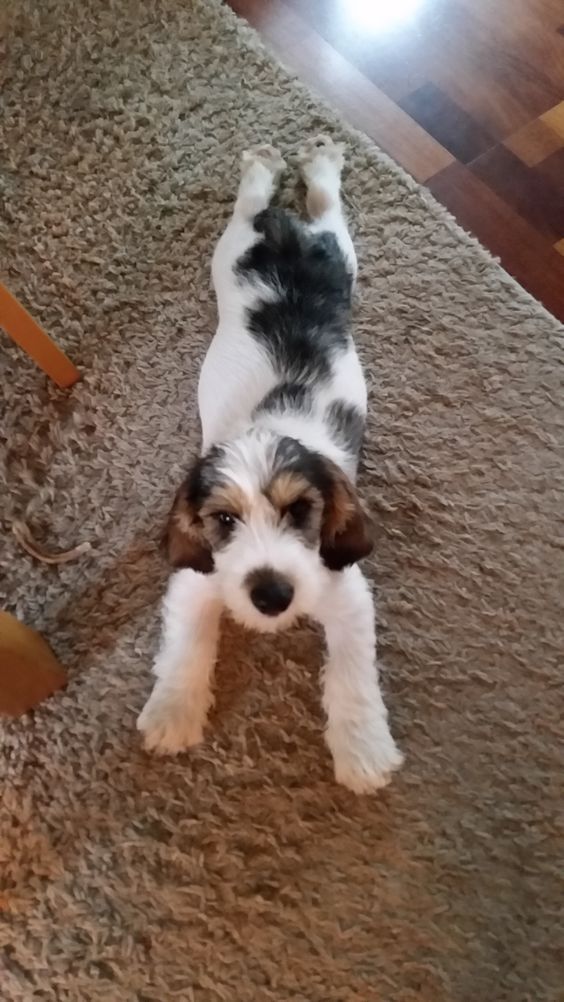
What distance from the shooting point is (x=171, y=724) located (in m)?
1.85

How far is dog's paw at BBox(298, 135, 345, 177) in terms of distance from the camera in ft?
7.63

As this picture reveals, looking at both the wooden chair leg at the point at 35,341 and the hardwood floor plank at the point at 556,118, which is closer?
the wooden chair leg at the point at 35,341

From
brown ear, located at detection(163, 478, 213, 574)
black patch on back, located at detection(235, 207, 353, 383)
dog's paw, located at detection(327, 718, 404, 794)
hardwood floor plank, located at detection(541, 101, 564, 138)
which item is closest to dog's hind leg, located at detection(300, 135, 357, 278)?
black patch on back, located at detection(235, 207, 353, 383)

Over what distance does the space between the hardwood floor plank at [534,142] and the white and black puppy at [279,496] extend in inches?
24.3

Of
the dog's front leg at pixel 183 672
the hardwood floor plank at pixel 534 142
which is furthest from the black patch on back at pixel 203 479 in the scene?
the hardwood floor plank at pixel 534 142

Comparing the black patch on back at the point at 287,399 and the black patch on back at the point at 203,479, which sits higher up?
the black patch on back at the point at 203,479

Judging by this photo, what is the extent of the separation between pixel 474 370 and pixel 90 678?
111 centimetres

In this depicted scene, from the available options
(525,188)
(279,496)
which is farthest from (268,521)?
(525,188)

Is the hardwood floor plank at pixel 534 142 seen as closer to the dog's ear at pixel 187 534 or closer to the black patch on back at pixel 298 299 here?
the black patch on back at pixel 298 299

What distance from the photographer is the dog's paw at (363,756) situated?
1.80 meters

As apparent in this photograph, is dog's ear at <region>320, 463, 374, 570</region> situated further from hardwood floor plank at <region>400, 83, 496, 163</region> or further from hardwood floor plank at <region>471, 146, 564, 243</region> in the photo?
hardwood floor plank at <region>400, 83, 496, 163</region>

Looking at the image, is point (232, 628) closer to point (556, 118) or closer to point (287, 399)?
point (287, 399)

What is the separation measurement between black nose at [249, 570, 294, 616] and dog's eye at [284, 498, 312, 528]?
101mm

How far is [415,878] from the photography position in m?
1.75
